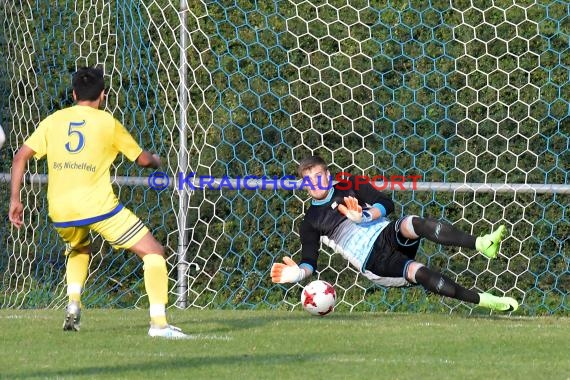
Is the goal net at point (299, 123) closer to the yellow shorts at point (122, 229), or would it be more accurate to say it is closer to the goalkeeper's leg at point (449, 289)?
the goalkeeper's leg at point (449, 289)

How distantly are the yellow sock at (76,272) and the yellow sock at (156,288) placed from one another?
66 cm

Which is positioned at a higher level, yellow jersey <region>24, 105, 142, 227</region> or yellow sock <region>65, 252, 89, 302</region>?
yellow jersey <region>24, 105, 142, 227</region>

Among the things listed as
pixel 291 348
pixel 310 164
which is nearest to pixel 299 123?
pixel 310 164

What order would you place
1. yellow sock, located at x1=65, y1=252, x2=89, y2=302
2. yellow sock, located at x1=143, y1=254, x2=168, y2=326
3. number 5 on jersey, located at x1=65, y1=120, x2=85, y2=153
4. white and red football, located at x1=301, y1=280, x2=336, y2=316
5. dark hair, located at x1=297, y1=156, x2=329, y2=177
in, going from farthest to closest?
dark hair, located at x1=297, y1=156, x2=329, y2=177 < white and red football, located at x1=301, y1=280, x2=336, y2=316 < yellow sock, located at x1=65, y1=252, x2=89, y2=302 < number 5 on jersey, located at x1=65, y1=120, x2=85, y2=153 < yellow sock, located at x1=143, y1=254, x2=168, y2=326

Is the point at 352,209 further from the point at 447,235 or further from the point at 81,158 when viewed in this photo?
the point at 81,158

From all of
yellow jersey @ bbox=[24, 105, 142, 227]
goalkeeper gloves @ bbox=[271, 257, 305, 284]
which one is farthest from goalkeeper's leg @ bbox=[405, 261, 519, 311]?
yellow jersey @ bbox=[24, 105, 142, 227]

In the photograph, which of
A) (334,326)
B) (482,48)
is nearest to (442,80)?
(482,48)

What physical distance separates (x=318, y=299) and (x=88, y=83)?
5.99 feet

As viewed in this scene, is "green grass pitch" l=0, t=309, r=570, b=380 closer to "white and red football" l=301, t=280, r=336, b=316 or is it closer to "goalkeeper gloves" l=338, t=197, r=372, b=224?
"white and red football" l=301, t=280, r=336, b=316

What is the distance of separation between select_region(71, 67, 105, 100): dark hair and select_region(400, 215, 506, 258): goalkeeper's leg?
1.99 m

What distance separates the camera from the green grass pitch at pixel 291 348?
19.0 feet

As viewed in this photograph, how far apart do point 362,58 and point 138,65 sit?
5.45ft

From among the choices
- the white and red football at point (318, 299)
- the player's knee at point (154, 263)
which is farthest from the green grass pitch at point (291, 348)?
the player's knee at point (154, 263)

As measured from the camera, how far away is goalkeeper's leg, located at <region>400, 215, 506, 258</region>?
7.58 m
